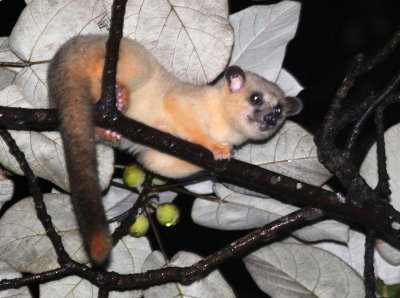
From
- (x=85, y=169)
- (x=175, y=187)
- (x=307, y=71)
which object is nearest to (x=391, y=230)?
(x=175, y=187)

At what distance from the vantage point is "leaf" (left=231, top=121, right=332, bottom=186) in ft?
10.5

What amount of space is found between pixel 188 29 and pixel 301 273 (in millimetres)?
1347

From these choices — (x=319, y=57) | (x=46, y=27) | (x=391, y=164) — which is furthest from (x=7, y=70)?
(x=319, y=57)

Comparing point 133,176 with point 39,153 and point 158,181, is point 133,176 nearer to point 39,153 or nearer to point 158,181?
point 158,181

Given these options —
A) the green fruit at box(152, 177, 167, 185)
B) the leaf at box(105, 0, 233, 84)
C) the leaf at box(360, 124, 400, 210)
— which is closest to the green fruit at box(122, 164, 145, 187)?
the green fruit at box(152, 177, 167, 185)

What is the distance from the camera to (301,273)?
128 inches

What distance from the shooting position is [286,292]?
3.24 m

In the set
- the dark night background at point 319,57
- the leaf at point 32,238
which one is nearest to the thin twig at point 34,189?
the leaf at point 32,238

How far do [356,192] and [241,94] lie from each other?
3.37 ft

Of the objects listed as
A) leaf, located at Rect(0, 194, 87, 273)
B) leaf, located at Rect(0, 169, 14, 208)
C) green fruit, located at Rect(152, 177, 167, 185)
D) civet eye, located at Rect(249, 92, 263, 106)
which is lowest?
leaf, located at Rect(0, 194, 87, 273)

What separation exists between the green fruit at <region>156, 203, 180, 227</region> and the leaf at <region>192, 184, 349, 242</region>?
0.38 feet

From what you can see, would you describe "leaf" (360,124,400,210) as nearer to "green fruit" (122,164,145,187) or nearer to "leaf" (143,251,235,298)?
"leaf" (143,251,235,298)

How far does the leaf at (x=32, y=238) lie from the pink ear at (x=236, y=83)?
1.16 m

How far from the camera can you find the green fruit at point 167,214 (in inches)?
134
